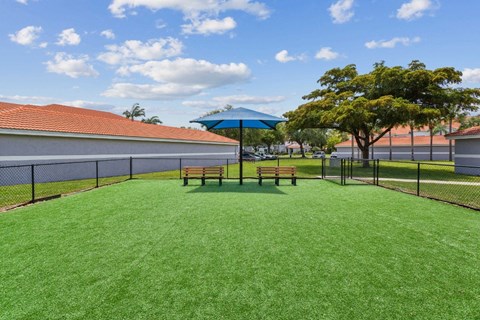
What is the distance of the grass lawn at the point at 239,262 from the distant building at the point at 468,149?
15.5 m

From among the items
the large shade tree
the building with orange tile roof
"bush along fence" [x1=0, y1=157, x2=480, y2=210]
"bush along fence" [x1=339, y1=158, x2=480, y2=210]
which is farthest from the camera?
the large shade tree

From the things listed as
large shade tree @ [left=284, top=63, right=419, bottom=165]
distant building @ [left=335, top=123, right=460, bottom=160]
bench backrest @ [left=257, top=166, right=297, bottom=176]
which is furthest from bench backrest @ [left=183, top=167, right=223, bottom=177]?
distant building @ [left=335, top=123, right=460, bottom=160]

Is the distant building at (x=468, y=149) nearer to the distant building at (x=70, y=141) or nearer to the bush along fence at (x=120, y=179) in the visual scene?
the bush along fence at (x=120, y=179)

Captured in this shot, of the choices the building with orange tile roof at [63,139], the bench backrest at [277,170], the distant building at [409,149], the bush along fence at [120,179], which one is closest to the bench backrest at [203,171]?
the bush along fence at [120,179]

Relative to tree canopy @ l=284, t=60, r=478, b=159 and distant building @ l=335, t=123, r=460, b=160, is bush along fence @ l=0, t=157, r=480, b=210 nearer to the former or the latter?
tree canopy @ l=284, t=60, r=478, b=159

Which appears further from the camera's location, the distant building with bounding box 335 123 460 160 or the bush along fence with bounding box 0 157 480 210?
the distant building with bounding box 335 123 460 160

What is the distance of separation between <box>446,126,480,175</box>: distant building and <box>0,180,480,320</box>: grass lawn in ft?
50.9

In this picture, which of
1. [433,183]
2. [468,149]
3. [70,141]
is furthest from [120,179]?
[468,149]

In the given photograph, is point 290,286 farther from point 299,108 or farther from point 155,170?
point 299,108

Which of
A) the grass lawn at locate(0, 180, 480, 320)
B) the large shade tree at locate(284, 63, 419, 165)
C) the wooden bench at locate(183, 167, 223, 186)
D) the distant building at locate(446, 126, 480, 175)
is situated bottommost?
the grass lawn at locate(0, 180, 480, 320)

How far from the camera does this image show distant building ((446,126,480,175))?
1933 cm

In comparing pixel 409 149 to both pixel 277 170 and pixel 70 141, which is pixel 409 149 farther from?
pixel 70 141

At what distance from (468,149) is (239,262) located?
22741 millimetres

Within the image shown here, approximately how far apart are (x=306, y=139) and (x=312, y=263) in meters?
71.0
